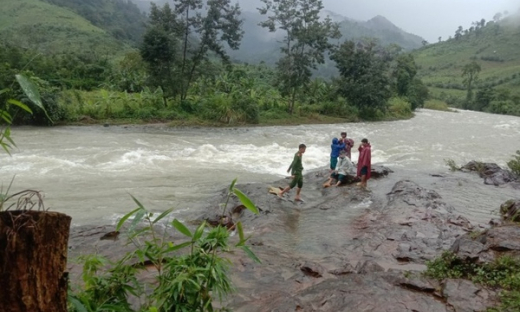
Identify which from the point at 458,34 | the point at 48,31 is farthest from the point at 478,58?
the point at 48,31

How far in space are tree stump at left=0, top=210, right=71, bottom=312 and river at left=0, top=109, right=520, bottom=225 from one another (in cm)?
608

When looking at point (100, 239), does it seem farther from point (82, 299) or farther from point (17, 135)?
point (17, 135)

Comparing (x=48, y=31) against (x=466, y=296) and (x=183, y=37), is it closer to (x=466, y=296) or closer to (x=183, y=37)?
(x=183, y=37)

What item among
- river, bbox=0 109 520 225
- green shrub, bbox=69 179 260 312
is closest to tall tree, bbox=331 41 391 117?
river, bbox=0 109 520 225

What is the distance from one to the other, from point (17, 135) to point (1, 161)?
5.57m

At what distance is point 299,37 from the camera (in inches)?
1156

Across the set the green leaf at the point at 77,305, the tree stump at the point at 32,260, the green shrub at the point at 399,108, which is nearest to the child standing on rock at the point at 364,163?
the green leaf at the point at 77,305

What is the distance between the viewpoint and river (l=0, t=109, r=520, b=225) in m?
9.80

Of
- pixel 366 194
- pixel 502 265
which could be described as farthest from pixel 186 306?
pixel 366 194

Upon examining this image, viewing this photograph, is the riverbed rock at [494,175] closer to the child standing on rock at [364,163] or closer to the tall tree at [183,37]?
the child standing on rock at [364,163]

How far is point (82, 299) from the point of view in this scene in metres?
2.66

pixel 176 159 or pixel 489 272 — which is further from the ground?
pixel 489 272

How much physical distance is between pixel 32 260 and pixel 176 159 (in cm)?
1265

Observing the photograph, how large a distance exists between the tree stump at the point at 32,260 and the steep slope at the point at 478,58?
78748 mm
